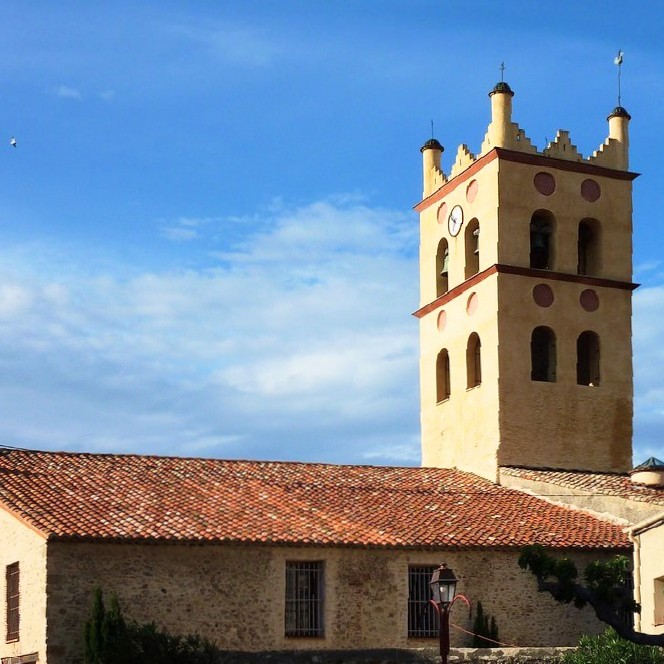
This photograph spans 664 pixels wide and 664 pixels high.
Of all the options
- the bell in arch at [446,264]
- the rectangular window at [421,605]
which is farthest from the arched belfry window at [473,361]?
the rectangular window at [421,605]

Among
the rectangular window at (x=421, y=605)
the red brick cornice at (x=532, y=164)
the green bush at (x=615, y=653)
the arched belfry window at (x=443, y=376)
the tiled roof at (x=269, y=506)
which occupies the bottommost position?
the green bush at (x=615, y=653)

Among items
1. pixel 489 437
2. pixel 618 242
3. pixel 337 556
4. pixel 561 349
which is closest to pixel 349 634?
pixel 337 556

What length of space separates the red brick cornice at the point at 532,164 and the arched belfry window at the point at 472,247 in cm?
151

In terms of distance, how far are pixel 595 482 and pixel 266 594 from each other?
1066 centimetres

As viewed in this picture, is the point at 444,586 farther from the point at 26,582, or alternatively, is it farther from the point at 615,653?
the point at 26,582

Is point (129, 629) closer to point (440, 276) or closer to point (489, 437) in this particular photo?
point (489, 437)

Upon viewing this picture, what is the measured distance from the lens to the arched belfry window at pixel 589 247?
144 ft

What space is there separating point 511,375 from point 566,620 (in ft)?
28.8

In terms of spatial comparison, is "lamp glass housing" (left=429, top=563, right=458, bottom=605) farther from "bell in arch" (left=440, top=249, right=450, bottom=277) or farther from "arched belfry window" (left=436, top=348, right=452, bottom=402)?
"bell in arch" (left=440, top=249, right=450, bottom=277)

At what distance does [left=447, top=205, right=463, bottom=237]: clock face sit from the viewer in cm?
4420

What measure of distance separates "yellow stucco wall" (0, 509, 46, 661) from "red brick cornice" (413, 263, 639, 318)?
15720mm

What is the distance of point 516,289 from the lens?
42094 millimetres

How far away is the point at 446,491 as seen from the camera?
38.2 metres

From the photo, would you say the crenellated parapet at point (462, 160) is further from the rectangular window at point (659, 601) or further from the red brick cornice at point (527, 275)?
the rectangular window at point (659, 601)
